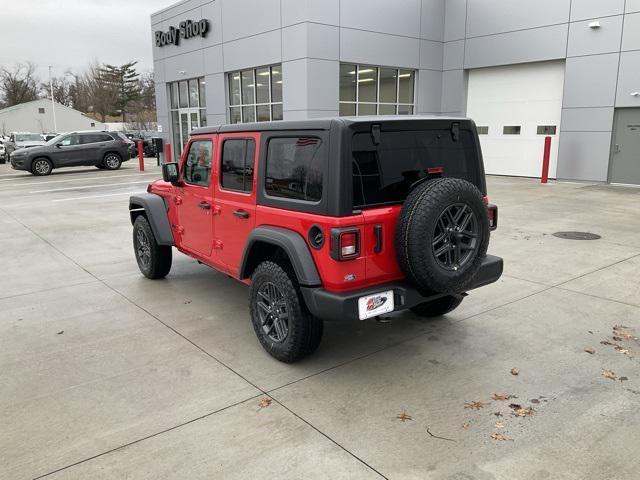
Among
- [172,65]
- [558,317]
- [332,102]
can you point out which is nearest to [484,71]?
[332,102]

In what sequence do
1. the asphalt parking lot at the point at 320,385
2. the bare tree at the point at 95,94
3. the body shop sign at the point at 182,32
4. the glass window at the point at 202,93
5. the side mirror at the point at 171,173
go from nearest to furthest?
the asphalt parking lot at the point at 320,385 < the side mirror at the point at 171,173 < the body shop sign at the point at 182,32 < the glass window at the point at 202,93 < the bare tree at the point at 95,94

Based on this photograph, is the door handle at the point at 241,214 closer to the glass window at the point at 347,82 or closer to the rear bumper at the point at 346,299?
the rear bumper at the point at 346,299

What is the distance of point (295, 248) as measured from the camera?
365 cm

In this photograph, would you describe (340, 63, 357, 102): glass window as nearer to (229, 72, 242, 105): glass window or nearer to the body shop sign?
(229, 72, 242, 105): glass window

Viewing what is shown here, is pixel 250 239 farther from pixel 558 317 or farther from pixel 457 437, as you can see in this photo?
pixel 558 317

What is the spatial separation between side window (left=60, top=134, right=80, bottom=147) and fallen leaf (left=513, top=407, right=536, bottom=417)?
70.9ft

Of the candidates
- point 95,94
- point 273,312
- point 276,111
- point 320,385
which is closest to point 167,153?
point 276,111

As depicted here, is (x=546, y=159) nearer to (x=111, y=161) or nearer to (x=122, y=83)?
(x=111, y=161)

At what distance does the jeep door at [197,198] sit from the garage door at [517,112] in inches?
584

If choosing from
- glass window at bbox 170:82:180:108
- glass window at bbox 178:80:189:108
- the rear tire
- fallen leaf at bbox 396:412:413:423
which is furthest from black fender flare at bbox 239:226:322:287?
glass window at bbox 170:82:180:108

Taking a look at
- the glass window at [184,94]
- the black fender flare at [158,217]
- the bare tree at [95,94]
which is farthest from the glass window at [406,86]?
the bare tree at [95,94]

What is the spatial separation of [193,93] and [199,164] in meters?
20.5

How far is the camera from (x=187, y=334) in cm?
468

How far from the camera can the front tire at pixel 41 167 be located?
66.5 ft
